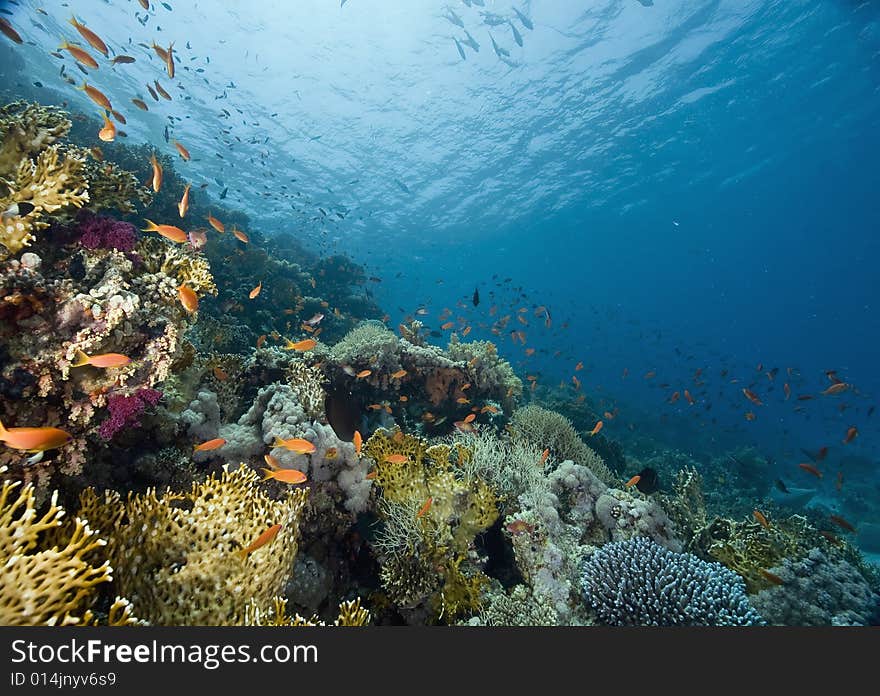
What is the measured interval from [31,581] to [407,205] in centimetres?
4618

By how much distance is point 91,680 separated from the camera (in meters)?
2.39

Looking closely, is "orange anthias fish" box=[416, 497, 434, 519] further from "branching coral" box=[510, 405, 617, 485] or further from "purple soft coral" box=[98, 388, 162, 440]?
"branching coral" box=[510, 405, 617, 485]

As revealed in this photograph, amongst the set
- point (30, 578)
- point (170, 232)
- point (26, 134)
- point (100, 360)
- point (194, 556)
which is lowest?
point (194, 556)

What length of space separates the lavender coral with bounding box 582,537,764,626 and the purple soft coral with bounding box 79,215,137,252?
6763 millimetres

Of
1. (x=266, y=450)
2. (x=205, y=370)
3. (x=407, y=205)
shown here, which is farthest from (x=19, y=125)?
(x=407, y=205)

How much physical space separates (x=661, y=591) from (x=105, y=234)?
7.43 m

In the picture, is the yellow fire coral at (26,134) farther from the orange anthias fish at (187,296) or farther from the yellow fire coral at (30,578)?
the yellow fire coral at (30,578)

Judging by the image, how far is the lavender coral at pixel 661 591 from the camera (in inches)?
167

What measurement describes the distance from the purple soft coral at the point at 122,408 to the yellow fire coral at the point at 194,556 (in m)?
0.65

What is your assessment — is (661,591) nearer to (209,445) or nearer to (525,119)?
(209,445)

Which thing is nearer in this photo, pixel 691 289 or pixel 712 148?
pixel 712 148

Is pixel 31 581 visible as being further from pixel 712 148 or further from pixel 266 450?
pixel 712 148

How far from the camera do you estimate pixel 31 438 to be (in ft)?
7.63

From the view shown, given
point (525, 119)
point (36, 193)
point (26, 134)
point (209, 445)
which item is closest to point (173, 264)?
point (36, 193)
